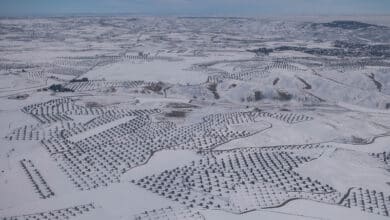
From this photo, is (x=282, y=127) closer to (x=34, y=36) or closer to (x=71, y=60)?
(x=71, y=60)

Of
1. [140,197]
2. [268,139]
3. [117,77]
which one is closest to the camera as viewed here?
[140,197]

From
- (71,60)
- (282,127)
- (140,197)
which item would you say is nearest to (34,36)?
(71,60)

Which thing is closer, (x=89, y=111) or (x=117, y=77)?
(x=89, y=111)

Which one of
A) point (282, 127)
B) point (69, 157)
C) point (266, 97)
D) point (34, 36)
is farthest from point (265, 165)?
point (34, 36)

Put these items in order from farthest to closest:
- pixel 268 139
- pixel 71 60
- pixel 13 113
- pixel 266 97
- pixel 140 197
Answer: pixel 71 60
pixel 266 97
pixel 13 113
pixel 268 139
pixel 140 197

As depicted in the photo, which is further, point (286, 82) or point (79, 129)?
point (286, 82)

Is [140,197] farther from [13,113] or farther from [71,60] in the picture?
[71,60]
